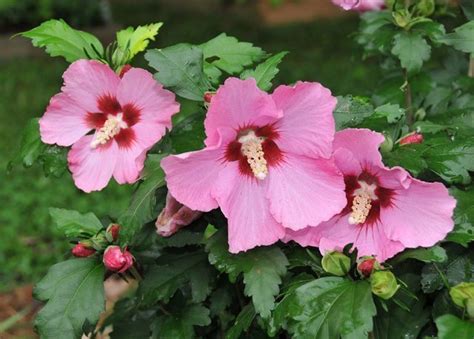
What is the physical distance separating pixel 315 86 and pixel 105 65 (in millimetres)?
312

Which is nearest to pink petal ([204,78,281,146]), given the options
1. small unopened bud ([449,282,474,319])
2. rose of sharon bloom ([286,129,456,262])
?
rose of sharon bloom ([286,129,456,262])

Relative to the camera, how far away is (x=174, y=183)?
1.05 metres

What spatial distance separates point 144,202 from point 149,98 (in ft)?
0.52

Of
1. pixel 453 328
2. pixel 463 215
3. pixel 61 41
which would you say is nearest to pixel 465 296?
pixel 453 328

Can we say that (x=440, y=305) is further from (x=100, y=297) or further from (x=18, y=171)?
(x=18, y=171)

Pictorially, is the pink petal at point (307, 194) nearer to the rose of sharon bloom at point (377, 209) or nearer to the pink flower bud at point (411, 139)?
the rose of sharon bloom at point (377, 209)

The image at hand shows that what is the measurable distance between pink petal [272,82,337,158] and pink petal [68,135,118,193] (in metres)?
0.27

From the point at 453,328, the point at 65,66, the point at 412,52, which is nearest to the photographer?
the point at 453,328

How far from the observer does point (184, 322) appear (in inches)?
52.1

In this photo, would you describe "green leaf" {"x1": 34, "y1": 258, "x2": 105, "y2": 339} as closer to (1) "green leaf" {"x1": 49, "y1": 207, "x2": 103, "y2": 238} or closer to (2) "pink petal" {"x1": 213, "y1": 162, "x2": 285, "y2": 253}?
(1) "green leaf" {"x1": 49, "y1": 207, "x2": 103, "y2": 238}

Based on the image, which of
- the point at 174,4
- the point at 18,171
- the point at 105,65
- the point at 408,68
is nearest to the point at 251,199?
the point at 105,65

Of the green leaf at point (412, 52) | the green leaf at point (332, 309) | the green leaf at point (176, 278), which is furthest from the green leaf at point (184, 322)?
the green leaf at point (412, 52)

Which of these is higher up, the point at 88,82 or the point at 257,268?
the point at 88,82

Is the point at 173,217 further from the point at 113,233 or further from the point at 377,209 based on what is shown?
the point at 377,209
